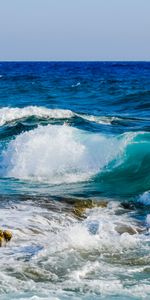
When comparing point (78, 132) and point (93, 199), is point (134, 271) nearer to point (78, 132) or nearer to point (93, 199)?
point (93, 199)

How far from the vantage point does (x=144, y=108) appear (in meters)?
28.9

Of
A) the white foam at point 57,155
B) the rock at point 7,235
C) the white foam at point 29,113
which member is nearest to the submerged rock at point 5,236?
the rock at point 7,235

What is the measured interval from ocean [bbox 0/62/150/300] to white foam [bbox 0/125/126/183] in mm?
26

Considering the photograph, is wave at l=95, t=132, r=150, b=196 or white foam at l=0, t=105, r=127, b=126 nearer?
wave at l=95, t=132, r=150, b=196

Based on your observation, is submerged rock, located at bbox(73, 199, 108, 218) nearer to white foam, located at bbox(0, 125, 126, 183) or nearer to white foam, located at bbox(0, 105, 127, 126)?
white foam, located at bbox(0, 125, 126, 183)

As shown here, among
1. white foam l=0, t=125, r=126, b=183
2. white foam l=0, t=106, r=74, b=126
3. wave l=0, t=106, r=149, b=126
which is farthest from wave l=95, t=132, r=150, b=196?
white foam l=0, t=106, r=74, b=126

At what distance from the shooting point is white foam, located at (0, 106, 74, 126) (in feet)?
81.0

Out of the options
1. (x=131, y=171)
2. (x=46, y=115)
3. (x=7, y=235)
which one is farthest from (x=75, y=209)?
(x=46, y=115)

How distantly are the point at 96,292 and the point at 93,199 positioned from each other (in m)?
5.08

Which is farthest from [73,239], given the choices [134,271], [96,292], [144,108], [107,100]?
[107,100]

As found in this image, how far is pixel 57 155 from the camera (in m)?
16.2

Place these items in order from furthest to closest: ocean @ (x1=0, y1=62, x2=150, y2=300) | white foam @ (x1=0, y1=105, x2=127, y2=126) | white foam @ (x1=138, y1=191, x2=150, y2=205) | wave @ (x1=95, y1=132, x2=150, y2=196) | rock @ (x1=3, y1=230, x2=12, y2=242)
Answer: white foam @ (x1=0, y1=105, x2=127, y2=126) < wave @ (x1=95, y1=132, x2=150, y2=196) < white foam @ (x1=138, y1=191, x2=150, y2=205) < rock @ (x1=3, y1=230, x2=12, y2=242) < ocean @ (x1=0, y1=62, x2=150, y2=300)

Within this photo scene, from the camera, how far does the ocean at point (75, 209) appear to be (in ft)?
23.0

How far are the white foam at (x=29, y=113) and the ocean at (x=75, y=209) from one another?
0.31 metres
